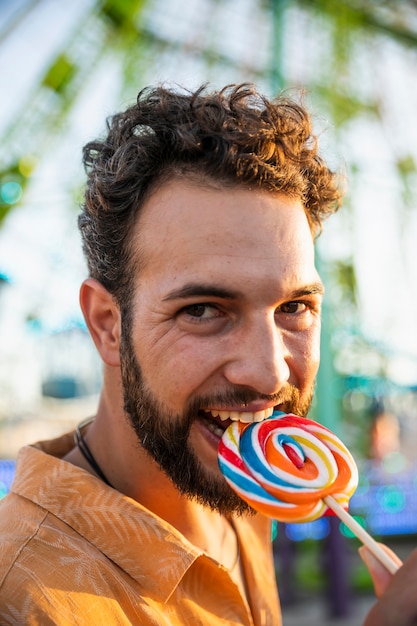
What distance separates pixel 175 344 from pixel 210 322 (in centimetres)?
10

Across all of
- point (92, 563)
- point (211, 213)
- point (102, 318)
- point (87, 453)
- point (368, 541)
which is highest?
point (211, 213)

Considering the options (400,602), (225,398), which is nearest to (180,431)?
(225,398)

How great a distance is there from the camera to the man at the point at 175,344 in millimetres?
1533

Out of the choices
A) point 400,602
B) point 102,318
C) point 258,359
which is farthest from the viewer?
point 102,318

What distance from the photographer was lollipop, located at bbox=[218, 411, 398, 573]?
64.2 inches

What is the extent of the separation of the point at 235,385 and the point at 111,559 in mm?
479

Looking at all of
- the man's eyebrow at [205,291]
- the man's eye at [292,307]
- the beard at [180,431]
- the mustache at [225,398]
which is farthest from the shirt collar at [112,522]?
the man's eye at [292,307]

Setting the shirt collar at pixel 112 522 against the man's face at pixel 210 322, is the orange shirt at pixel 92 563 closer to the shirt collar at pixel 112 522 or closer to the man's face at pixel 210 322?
the shirt collar at pixel 112 522

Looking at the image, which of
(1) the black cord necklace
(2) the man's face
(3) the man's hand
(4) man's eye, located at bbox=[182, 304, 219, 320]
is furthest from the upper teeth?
(3) the man's hand

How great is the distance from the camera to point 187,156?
1.72 metres

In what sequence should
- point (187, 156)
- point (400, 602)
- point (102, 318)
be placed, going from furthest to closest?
point (102, 318)
point (187, 156)
point (400, 602)

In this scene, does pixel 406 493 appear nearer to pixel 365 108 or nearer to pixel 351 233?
pixel 351 233

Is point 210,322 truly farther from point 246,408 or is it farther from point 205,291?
point 246,408

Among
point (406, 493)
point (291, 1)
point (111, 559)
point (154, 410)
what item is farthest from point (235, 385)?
point (291, 1)
